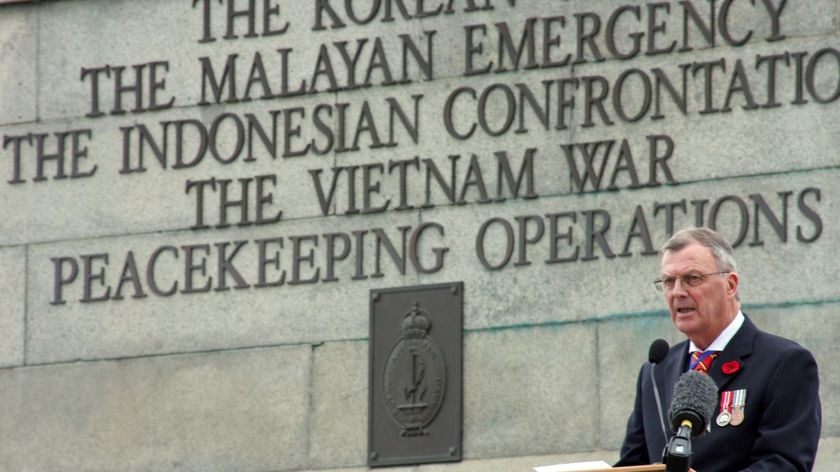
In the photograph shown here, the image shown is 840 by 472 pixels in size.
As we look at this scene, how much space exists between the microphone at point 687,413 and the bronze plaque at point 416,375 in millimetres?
5450

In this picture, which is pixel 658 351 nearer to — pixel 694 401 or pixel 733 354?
pixel 733 354

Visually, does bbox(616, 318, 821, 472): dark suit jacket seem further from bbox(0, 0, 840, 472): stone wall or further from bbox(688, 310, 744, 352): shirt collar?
bbox(0, 0, 840, 472): stone wall

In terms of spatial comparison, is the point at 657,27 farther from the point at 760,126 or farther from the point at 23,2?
the point at 23,2

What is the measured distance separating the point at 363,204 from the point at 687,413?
21.1ft

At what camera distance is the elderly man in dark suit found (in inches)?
303

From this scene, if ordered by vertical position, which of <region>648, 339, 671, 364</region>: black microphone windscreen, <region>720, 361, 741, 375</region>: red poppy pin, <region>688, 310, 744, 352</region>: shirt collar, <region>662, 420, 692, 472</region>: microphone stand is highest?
<region>688, 310, 744, 352</region>: shirt collar

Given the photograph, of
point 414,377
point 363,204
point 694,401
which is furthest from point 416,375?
point 694,401

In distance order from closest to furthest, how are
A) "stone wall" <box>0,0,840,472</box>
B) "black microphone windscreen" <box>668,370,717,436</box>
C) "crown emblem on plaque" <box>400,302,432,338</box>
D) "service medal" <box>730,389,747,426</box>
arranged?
"black microphone windscreen" <box>668,370,717,436</box> → "service medal" <box>730,389,747,426</box> → "stone wall" <box>0,0,840,472</box> → "crown emblem on plaque" <box>400,302,432,338</box>

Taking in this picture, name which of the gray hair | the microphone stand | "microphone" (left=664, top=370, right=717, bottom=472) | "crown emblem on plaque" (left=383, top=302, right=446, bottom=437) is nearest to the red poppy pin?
the gray hair

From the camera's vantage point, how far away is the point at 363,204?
13.4m

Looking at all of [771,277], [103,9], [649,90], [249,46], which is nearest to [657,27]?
[649,90]

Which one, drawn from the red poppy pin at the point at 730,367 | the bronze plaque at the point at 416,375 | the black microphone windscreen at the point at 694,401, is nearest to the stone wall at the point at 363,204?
the bronze plaque at the point at 416,375

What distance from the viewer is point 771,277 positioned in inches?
479

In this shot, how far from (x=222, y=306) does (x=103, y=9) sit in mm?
2402
